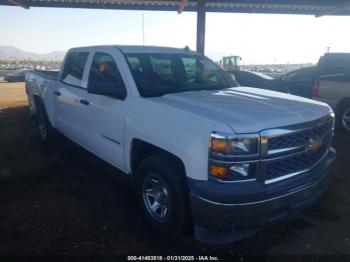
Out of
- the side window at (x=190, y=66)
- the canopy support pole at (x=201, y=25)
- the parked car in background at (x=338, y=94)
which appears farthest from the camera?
the canopy support pole at (x=201, y=25)

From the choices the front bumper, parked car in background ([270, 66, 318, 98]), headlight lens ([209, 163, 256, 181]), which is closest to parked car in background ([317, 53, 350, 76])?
parked car in background ([270, 66, 318, 98])

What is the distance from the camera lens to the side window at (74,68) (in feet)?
16.4

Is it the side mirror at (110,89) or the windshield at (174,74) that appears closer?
the side mirror at (110,89)

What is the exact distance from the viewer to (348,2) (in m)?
13.9

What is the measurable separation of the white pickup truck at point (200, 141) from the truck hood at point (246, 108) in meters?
0.01

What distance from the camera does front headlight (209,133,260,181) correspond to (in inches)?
105

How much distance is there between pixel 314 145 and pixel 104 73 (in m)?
2.74

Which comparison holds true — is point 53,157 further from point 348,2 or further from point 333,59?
point 348,2

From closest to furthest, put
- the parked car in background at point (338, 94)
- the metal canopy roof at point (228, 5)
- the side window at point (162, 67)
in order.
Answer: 1. the side window at point (162, 67)
2. the parked car in background at point (338, 94)
3. the metal canopy roof at point (228, 5)

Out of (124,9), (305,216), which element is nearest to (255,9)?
(124,9)

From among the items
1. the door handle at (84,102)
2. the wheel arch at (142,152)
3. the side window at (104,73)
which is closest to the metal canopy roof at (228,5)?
the side window at (104,73)

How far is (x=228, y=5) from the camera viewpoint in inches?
595

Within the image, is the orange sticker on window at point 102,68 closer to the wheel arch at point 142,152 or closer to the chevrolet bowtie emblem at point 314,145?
the wheel arch at point 142,152

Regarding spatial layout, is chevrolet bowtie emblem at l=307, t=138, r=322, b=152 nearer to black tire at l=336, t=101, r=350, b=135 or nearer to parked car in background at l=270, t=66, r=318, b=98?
black tire at l=336, t=101, r=350, b=135
